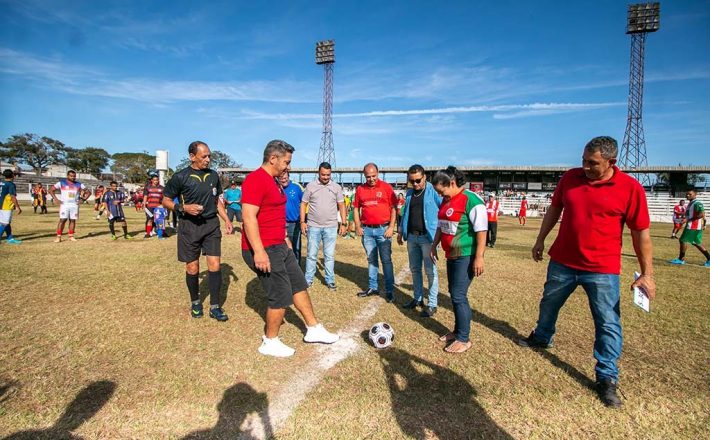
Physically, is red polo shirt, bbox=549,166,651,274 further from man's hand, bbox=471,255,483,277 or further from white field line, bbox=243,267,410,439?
white field line, bbox=243,267,410,439

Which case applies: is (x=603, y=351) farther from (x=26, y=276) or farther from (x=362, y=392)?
(x=26, y=276)

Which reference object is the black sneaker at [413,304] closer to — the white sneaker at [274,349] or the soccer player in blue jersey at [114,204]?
the white sneaker at [274,349]

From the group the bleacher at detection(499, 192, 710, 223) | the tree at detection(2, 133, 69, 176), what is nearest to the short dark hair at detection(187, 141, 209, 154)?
the bleacher at detection(499, 192, 710, 223)

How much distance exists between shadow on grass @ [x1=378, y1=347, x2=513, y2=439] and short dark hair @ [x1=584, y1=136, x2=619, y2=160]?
238 centimetres

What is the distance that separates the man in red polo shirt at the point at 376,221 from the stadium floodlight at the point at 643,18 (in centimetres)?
5106

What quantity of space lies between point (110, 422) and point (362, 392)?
6.39ft

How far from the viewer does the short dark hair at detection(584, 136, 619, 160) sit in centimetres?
296

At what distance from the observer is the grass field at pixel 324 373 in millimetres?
2590

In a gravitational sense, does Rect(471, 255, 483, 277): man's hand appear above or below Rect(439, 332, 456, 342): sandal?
above

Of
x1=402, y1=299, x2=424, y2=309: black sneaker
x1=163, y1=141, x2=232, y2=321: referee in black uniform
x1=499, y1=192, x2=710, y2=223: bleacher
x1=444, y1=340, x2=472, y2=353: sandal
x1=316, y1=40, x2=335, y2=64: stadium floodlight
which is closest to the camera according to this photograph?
x1=444, y1=340, x2=472, y2=353: sandal

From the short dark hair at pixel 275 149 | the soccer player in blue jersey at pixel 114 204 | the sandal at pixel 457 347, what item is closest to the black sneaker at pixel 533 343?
the sandal at pixel 457 347

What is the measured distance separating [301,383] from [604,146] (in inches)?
135

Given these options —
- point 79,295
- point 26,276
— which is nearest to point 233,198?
point 26,276

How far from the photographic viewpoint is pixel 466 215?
3.79 meters
